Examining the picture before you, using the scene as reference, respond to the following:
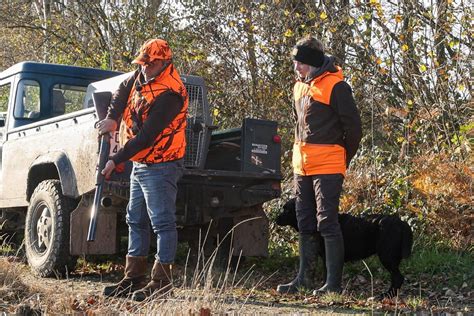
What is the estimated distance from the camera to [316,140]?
6.38 m

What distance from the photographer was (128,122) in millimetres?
6035

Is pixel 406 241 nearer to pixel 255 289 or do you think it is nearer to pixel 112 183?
pixel 255 289

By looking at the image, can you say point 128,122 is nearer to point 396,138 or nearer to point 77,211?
point 77,211

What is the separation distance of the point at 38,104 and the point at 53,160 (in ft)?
5.31

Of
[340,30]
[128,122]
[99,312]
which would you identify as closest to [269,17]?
[340,30]

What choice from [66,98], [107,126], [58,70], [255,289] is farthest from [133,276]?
[58,70]

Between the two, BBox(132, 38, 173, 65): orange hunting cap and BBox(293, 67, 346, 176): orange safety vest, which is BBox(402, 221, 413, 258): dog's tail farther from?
BBox(132, 38, 173, 65): orange hunting cap

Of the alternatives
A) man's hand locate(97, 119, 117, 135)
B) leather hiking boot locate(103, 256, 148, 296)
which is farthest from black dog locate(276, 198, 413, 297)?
man's hand locate(97, 119, 117, 135)

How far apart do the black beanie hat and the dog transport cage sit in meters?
1.62

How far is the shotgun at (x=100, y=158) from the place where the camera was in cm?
627

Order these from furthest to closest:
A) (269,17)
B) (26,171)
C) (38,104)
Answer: (269,17)
(38,104)
(26,171)

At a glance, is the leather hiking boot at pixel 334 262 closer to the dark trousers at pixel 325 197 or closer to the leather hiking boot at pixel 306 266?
the dark trousers at pixel 325 197

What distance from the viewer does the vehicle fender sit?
23.9 ft

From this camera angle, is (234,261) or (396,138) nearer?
(234,261)
